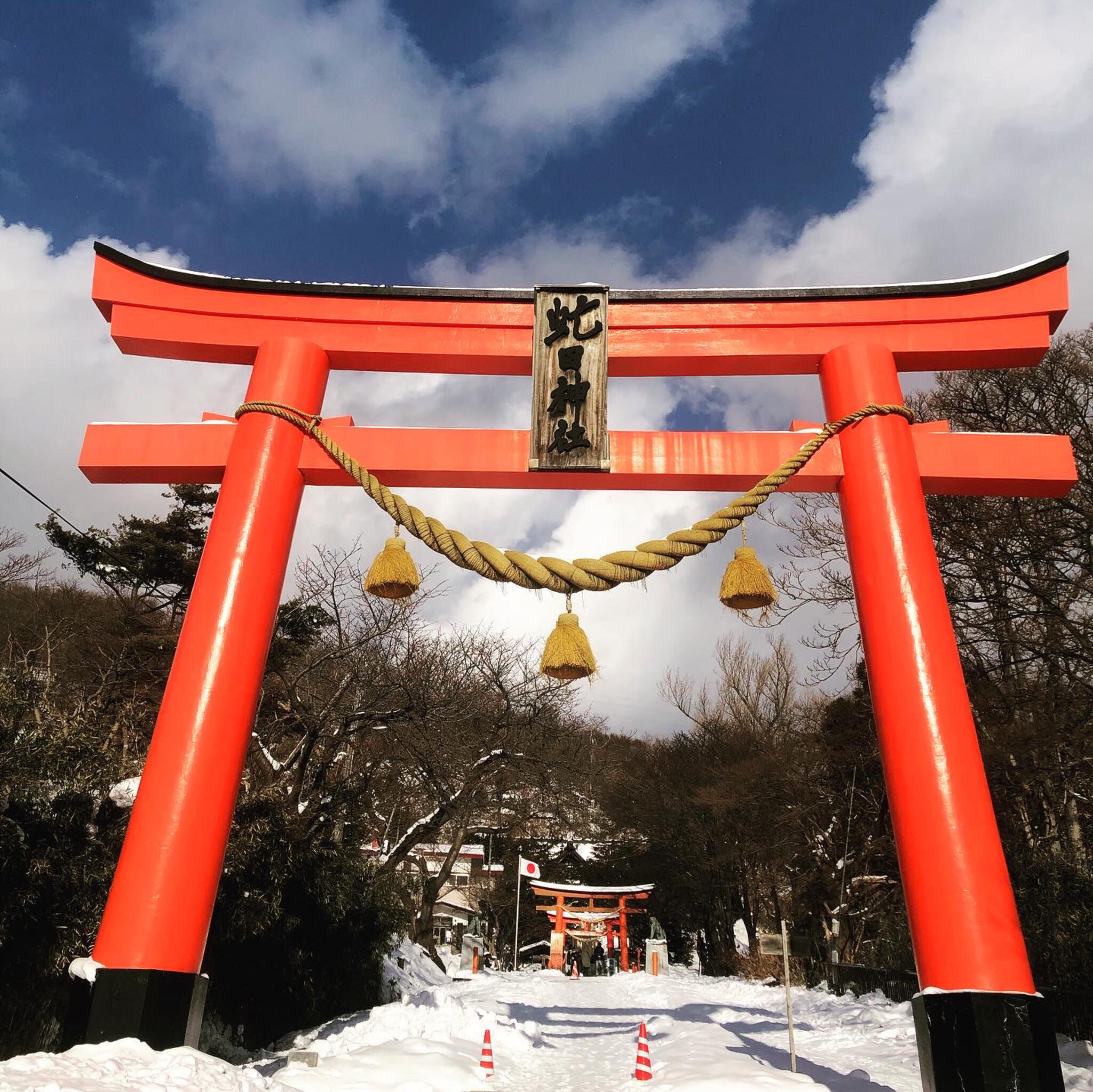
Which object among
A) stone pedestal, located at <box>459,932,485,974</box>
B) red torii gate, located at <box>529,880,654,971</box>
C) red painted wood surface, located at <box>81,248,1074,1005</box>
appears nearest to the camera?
red painted wood surface, located at <box>81,248,1074,1005</box>

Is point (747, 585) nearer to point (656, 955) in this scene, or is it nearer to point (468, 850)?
point (656, 955)

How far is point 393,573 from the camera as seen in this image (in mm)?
4773

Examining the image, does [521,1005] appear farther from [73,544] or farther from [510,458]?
[73,544]

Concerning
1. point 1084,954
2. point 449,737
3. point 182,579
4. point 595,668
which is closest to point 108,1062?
point 595,668

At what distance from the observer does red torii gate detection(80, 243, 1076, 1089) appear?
12.2 feet

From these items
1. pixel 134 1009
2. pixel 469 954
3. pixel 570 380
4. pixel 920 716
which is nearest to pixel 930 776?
pixel 920 716

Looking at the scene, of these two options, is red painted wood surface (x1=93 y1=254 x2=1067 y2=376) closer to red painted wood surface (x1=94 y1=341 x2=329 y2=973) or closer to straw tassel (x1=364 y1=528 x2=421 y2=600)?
red painted wood surface (x1=94 y1=341 x2=329 y2=973)

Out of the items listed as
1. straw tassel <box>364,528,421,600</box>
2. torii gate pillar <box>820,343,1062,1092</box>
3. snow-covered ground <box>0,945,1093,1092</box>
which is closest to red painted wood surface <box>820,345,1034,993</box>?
torii gate pillar <box>820,343,1062,1092</box>

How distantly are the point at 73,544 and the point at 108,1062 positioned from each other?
56.7 ft

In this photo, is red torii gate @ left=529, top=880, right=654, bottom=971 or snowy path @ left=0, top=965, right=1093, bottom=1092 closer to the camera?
snowy path @ left=0, top=965, right=1093, bottom=1092

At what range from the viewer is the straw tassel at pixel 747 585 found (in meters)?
4.75

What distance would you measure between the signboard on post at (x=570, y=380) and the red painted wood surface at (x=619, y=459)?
11 centimetres

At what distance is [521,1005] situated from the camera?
12445 millimetres

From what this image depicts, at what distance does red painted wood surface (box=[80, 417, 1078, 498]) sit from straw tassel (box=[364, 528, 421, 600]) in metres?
0.51
